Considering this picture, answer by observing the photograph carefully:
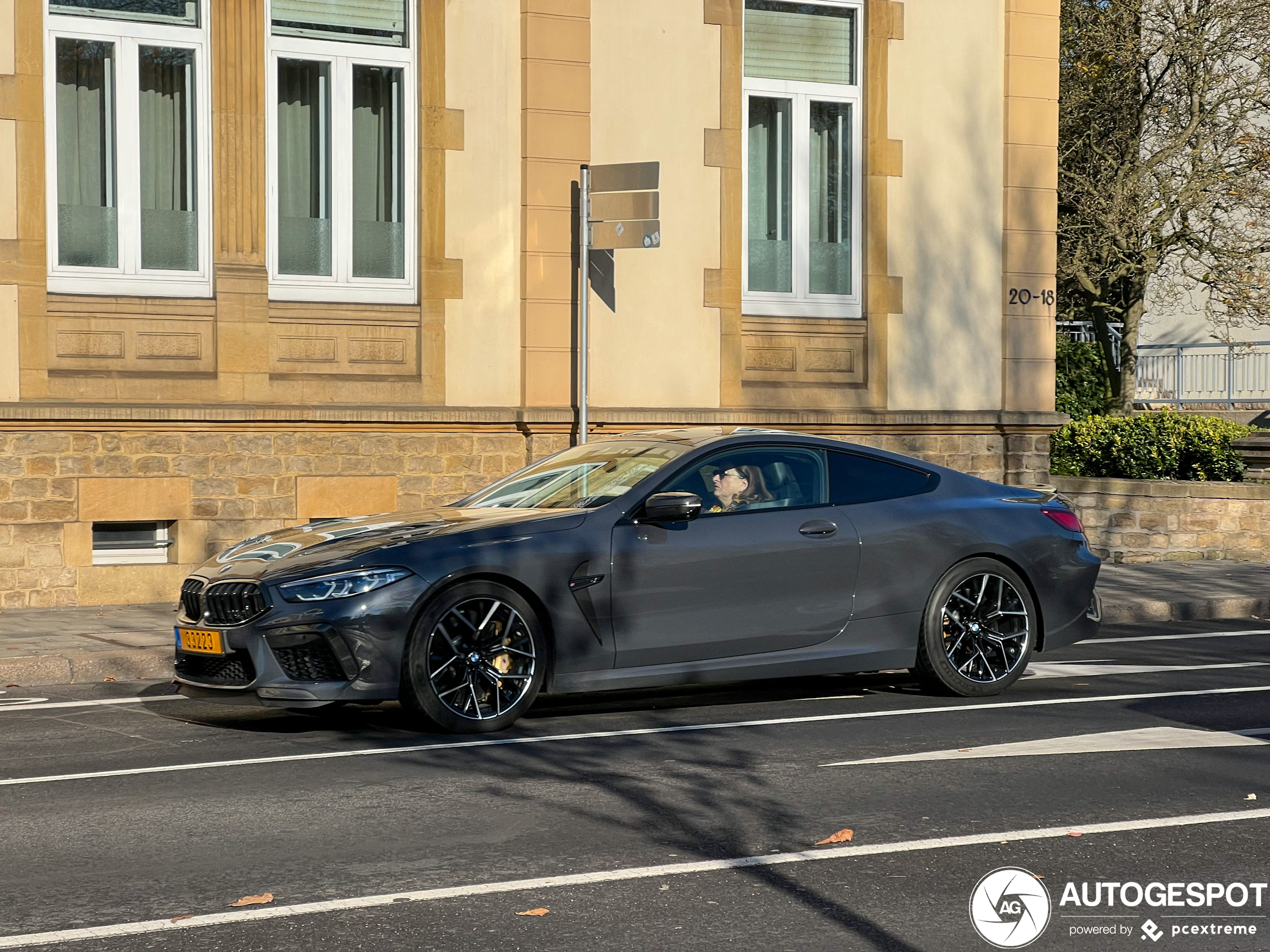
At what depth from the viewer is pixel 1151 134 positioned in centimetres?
2372

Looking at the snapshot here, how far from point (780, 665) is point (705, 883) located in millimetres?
3386

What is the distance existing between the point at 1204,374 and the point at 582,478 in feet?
61.1

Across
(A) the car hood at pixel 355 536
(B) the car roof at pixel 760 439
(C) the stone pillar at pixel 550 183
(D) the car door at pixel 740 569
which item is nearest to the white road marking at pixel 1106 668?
(B) the car roof at pixel 760 439

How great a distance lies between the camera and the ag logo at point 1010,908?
4.62 m

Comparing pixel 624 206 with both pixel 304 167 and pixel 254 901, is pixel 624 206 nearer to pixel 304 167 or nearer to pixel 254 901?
pixel 304 167

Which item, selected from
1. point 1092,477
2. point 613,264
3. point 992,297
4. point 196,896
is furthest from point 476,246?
point 196,896

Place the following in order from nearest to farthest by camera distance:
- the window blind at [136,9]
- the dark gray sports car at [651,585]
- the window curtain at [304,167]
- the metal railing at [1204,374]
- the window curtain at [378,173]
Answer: the dark gray sports car at [651,585], the window blind at [136,9], the window curtain at [304,167], the window curtain at [378,173], the metal railing at [1204,374]

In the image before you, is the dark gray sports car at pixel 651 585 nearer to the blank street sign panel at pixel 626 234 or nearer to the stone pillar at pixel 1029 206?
the blank street sign panel at pixel 626 234

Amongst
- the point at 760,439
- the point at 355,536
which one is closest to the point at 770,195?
the point at 760,439

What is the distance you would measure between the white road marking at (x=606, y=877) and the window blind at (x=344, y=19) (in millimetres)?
11019

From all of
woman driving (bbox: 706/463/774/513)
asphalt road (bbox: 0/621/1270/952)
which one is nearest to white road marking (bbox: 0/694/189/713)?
asphalt road (bbox: 0/621/1270/952)

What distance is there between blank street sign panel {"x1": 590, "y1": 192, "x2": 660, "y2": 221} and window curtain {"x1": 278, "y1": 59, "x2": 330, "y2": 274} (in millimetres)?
2620

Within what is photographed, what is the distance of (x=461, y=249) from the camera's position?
49.0 feet

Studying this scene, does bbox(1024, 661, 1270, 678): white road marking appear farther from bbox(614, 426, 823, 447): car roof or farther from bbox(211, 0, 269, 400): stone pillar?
bbox(211, 0, 269, 400): stone pillar
